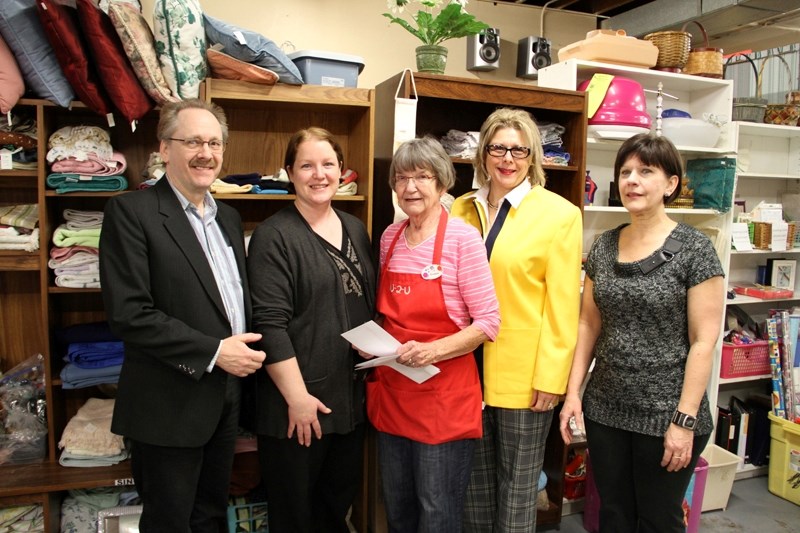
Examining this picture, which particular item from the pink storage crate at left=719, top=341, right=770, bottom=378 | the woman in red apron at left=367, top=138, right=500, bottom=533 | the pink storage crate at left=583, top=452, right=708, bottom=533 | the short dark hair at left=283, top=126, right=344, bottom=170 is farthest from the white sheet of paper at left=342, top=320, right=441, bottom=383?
the pink storage crate at left=719, top=341, right=770, bottom=378

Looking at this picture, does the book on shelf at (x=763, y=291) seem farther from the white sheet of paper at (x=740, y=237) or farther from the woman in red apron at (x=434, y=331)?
the woman in red apron at (x=434, y=331)

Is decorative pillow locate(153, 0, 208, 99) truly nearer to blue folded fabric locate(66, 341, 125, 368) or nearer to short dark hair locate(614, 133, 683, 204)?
blue folded fabric locate(66, 341, 125, 368)

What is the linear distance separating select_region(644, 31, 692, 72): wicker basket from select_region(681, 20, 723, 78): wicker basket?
8 cm

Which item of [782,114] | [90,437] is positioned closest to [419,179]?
[90,437]

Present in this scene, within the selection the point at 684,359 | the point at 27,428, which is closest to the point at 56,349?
the point at 27,428

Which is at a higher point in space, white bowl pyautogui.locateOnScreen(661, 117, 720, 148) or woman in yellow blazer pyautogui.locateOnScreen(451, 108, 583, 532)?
white bowl pyautogui.locateOnScreen(661, 117, 720, 148)

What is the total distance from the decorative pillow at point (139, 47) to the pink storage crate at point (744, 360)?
3105 millimetres

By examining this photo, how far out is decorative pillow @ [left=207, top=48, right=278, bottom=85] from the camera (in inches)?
87.0

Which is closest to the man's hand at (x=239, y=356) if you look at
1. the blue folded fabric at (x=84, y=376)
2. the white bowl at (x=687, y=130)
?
the blue folded fabric at (x=84, y=376)

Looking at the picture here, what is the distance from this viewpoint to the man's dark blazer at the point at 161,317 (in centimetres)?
158

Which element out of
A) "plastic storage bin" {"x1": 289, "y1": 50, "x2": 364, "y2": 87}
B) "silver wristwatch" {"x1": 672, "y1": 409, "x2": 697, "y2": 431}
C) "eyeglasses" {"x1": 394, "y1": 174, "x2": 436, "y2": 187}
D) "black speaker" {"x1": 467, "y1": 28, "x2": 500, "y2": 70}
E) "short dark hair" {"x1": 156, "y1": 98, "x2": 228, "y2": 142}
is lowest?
"silver wristwatch" {"x1": 672, "y1": 409, "x2": 697, "y2": 431}

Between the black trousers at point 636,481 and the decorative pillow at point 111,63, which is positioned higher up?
the decorative pillow at point 111,63

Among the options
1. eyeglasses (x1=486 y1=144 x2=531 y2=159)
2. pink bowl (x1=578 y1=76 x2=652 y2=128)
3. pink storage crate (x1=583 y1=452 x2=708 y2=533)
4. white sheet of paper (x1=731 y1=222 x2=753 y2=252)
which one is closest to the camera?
eyeglasses (x1=486 y1=144 x2=531 y2=159)

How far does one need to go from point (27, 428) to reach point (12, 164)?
39.7 inches
